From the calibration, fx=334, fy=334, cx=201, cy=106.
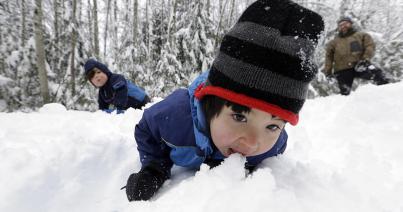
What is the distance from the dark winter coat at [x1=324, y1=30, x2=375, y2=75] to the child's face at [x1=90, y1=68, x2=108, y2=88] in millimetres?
4274

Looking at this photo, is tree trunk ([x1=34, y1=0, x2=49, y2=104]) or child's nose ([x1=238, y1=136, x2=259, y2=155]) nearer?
child's nose ([x1=238, y1=136, x2=259, y2=155])

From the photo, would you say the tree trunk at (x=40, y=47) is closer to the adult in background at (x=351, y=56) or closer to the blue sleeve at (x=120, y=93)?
the blue sleeve at (x=120, y=93)

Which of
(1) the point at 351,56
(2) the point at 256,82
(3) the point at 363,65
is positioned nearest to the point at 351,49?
(1) the point at 351,56

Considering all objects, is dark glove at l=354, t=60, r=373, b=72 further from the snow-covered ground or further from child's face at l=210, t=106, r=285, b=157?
child's face at l=210, t=106, r=285, b=157

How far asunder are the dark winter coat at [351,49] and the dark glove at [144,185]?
5424mm

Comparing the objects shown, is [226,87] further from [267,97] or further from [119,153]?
[119,153]

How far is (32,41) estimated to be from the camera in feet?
27.6

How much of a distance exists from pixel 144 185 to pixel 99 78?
14.5ft

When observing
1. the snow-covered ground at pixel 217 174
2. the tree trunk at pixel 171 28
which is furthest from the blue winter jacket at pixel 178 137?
the tree trunk at pixel 171 28

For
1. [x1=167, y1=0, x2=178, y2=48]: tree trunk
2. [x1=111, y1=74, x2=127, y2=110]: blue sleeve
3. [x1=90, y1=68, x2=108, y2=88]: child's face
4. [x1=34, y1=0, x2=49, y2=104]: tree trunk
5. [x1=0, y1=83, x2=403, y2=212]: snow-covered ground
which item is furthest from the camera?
[x1=167, y1=0, x2=178, y2=48]: tree trunk

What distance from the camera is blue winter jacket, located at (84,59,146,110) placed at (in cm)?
546

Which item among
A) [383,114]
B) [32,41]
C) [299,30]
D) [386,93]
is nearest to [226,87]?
[299,30]

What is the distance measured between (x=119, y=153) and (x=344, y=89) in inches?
209

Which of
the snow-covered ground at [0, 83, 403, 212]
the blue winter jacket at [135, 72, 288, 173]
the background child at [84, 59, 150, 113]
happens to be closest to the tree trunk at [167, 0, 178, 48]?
the background child at [84, 59, 150, 113]
